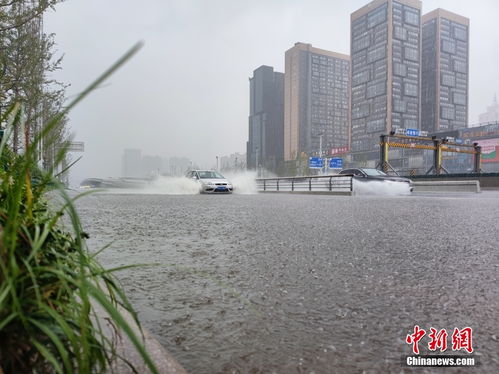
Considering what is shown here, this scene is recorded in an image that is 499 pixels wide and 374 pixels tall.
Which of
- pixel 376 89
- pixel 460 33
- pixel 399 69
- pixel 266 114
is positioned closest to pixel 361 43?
pixel 399 69

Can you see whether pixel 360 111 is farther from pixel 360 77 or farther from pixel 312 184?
pixel 312 184

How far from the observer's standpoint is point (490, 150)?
257ft

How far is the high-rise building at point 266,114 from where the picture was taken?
124688 mm

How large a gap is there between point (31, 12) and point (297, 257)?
9.19 meters

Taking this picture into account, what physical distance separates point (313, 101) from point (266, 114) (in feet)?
70.2

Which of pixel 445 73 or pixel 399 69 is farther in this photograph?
pixel 445 73

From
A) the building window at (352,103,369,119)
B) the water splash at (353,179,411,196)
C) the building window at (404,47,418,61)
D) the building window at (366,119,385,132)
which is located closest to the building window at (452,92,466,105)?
the building window at (404,47,418,61)

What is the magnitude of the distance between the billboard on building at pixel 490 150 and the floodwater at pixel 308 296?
88.9m

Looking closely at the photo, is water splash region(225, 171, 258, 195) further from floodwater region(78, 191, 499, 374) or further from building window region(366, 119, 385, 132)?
building window region(366, 119, 385, 132)

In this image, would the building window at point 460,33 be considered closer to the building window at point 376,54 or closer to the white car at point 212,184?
the building window at point 376,54

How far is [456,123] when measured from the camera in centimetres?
11069

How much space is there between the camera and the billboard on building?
7756 centimetres

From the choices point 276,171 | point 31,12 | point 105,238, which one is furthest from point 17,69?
point 276,171

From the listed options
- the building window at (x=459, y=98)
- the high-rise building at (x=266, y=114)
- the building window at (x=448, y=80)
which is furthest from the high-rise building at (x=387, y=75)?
the high-rise building at (x=266, y=114)
